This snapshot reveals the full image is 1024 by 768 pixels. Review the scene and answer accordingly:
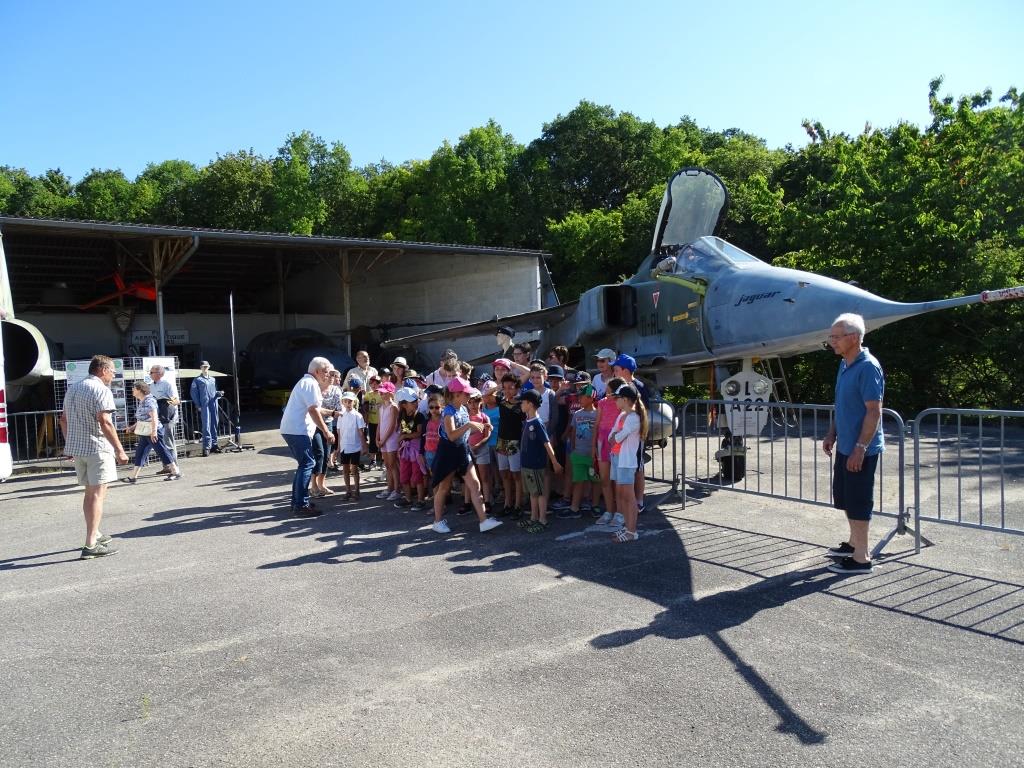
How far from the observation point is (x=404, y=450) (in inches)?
326

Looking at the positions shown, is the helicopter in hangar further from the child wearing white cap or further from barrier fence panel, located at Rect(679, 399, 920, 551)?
the child wearing white cap

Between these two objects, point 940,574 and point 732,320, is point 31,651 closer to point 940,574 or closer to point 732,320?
point 940,574

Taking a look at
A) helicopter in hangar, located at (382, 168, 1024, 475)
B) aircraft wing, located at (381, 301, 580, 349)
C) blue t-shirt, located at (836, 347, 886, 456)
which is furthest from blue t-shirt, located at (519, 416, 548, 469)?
aircraft wing, located at (381, 301, 580, 349)

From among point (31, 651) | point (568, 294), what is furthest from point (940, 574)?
point (568, 294)

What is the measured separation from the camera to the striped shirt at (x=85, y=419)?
20.9 ft

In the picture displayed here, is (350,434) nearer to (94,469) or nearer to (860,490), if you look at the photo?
(94,469)

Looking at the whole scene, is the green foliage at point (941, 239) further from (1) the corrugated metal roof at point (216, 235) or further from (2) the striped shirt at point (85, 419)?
(2) the striped shirt at point (85, 419)

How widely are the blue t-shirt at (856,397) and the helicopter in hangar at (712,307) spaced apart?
1155mm

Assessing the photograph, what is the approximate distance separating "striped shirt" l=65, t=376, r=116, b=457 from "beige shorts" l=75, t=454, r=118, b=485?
1.7 inches

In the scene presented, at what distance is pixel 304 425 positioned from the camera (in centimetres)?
791

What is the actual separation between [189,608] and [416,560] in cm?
181

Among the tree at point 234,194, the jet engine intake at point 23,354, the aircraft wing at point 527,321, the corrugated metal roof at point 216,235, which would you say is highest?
the tree at point 234,194

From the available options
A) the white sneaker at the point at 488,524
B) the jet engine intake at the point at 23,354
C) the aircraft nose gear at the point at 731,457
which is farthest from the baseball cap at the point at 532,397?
the jet engine intake at the point at 23,354

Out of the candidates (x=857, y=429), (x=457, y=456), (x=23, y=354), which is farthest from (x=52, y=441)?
(x=857, y=429)
